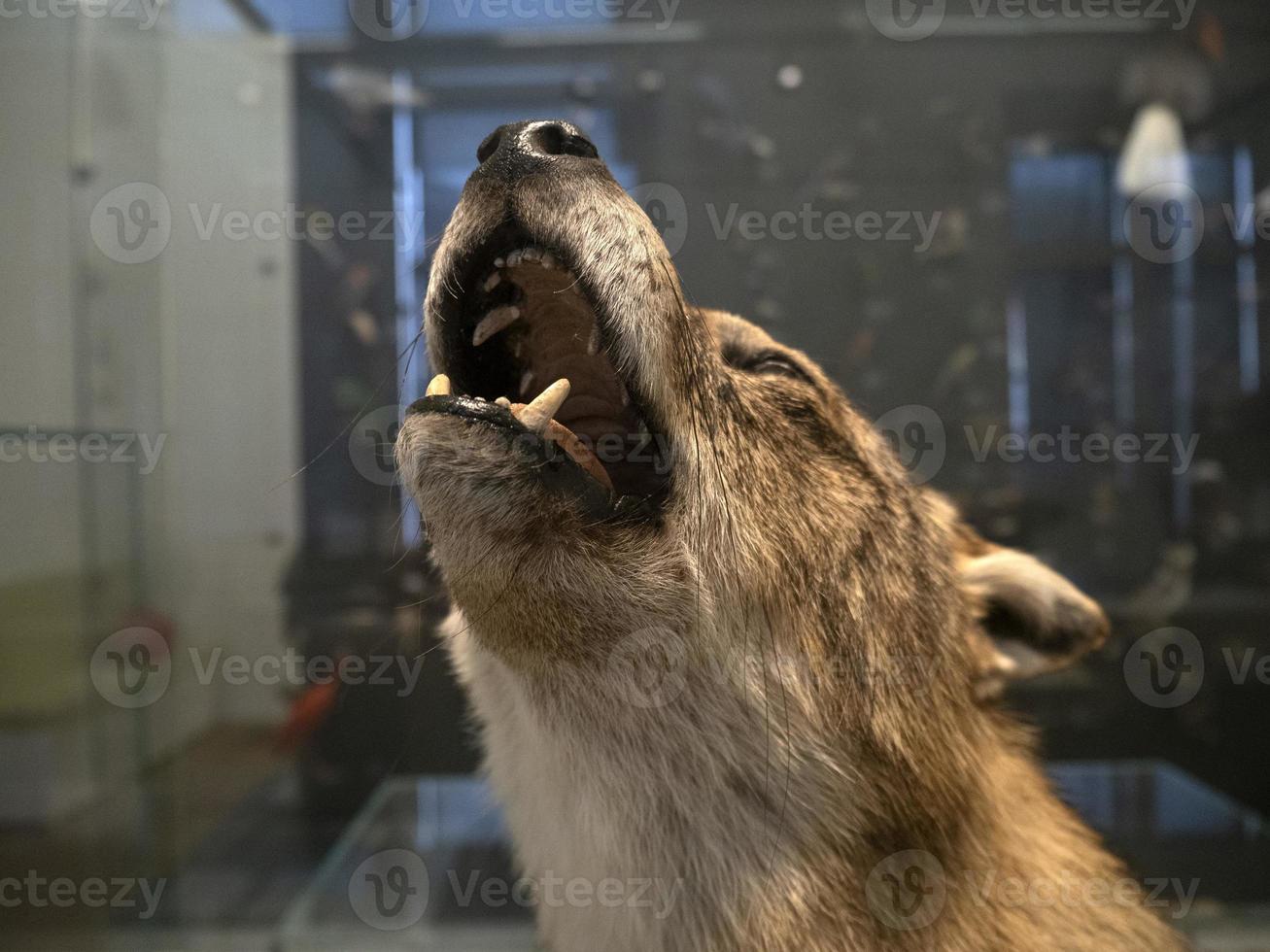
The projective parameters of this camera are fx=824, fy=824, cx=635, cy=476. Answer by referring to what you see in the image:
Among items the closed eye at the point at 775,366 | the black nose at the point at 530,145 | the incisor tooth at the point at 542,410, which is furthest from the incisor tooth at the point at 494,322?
the closed eye at the point at 775,366

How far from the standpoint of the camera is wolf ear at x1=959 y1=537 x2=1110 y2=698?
198 cm

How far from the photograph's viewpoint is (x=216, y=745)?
12.6 ft

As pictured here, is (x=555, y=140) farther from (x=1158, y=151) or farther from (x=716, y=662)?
(x=1158, y=151)

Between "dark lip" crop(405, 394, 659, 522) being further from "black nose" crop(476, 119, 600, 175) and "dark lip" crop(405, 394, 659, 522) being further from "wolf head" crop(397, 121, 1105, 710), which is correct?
"black nose" crop(476, 119, 600, 175)

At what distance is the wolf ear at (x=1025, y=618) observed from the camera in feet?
6.48

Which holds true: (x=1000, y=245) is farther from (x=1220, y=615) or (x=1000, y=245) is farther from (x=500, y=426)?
(x=500, y=426)

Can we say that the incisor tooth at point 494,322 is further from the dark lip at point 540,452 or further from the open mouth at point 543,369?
the dark lip at point 540,452

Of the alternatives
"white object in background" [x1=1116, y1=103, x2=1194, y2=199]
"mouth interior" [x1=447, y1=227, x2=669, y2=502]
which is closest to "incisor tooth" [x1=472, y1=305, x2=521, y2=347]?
"mouth interior" [x1=447, y1=227, x2=669, y2=502]

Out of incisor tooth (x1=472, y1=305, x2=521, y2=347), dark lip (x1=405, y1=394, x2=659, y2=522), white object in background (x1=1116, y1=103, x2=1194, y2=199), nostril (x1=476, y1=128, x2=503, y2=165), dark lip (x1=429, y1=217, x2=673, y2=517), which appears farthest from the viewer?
Answer: white object in background (x1=1116, y1=103, x2=1194, y2=199)

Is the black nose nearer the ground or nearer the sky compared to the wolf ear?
nearer the sky

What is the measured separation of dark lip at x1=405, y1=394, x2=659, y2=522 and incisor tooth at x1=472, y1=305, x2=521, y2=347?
1.08 feet

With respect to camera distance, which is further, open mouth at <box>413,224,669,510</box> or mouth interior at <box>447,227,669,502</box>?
mouth interior at <box>447,227,669,502</box>

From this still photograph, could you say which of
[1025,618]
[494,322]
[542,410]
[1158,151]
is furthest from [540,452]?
[1158,151]

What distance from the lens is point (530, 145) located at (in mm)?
1449
